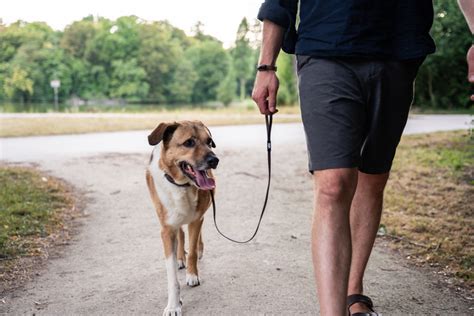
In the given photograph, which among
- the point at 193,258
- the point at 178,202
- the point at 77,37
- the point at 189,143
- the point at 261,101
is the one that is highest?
the point at 77,37

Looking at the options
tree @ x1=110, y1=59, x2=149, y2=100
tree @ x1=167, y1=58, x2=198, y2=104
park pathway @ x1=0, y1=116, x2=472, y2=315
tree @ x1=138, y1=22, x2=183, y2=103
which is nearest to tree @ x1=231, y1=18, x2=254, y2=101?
tree @ x1=167, y1=58, x2=198, y2=104

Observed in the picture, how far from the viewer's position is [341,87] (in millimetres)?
2352

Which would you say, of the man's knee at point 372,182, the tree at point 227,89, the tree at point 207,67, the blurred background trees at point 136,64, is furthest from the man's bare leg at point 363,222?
the tree at point 207,67

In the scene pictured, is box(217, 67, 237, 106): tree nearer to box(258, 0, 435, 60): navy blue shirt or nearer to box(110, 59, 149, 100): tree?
box(110, 59, 149, 100): tree

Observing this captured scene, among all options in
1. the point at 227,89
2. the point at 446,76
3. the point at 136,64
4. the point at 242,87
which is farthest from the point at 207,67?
the point at 446,76

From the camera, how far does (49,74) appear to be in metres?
49.1

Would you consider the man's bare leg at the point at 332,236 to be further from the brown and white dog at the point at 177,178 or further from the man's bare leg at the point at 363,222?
the brown and white dog at the point at 177,178

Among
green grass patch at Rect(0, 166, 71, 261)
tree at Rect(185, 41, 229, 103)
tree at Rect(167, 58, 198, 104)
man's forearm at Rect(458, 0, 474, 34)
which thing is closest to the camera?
man's forearm at Rect(458, 0, 474, 34)

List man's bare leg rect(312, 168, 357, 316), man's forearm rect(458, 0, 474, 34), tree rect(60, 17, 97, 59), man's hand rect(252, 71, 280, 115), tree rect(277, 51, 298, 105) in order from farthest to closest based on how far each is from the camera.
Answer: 1. tree rect(60, 17, 97, 59)
2. tree rect(277, 51, 298, 105)
3. man's hand rect(252, 71, 280, 115)
4. man's forearm rect(458, 0, 474, 34)
5. man's bare leg rect(312, 168, 357, 316)

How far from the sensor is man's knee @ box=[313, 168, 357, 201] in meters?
2.32

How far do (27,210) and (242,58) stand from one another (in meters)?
65.7

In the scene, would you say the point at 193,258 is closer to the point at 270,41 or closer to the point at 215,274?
the point at 215,274

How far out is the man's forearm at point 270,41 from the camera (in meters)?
2.58

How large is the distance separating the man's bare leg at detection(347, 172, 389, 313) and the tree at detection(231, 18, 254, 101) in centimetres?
6574
